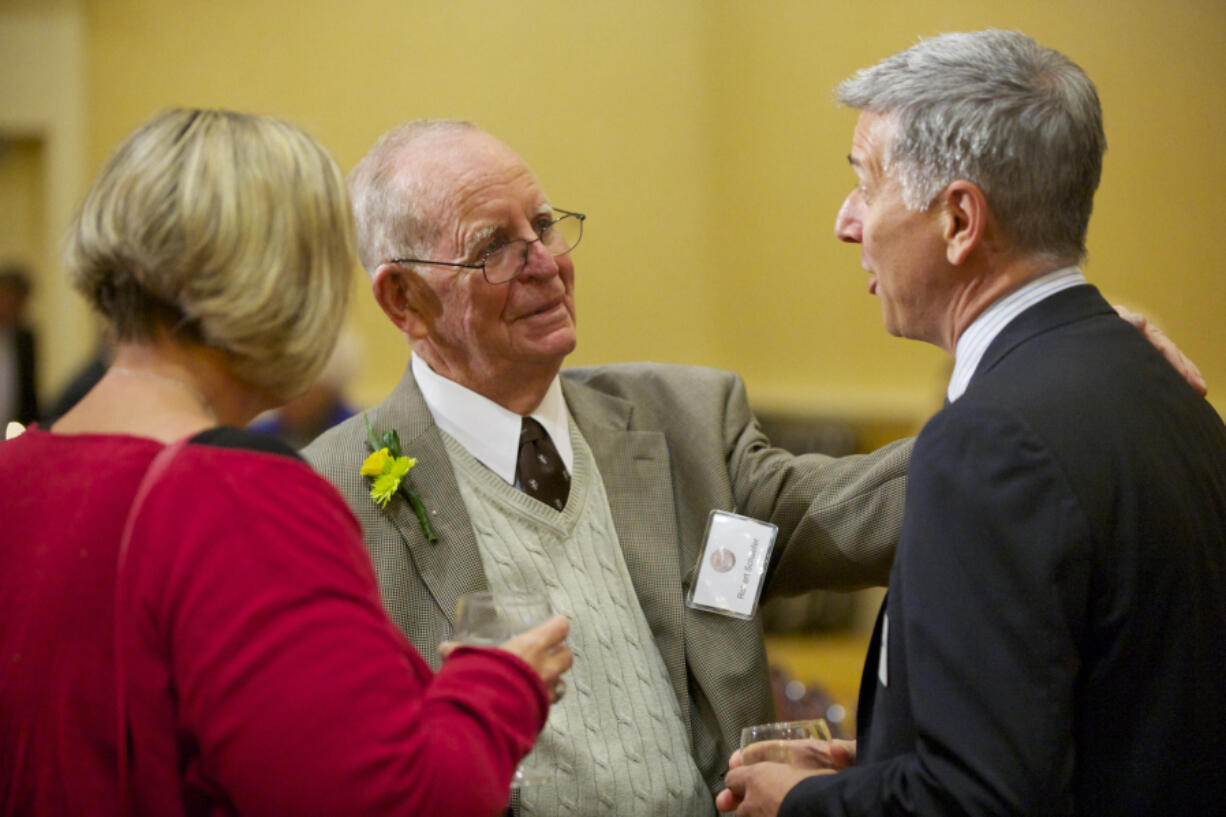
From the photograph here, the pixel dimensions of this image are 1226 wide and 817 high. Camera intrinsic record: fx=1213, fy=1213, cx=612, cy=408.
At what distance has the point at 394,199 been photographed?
2.43 meters

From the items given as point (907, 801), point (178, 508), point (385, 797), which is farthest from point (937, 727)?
point (178, 508)

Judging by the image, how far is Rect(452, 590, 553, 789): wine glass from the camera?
1537 millimetres

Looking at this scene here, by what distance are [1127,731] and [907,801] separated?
0.89 feet

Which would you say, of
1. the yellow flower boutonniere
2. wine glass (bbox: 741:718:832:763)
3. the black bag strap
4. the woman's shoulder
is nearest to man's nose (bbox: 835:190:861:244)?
wine glass (bbox: 741:718:832:763)

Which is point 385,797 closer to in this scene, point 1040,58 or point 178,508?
point 178,508

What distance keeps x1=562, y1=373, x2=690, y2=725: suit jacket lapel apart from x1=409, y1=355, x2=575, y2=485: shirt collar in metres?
0.08

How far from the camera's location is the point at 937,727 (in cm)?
144

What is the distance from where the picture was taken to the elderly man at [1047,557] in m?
1.39

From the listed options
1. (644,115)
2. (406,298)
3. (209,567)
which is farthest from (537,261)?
(644,115)

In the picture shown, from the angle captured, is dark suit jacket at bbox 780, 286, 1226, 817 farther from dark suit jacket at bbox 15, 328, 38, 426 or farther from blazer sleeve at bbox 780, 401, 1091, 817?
dark suit jacket at bbox 15, 328, 38, 426

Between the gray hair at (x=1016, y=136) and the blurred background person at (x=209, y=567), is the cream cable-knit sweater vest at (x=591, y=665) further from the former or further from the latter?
the gray hair at (x=1016, y=136)

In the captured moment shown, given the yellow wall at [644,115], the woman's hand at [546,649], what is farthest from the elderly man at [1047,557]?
the yellow wall at [644,115]

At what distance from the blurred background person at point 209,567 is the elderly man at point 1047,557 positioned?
507 millimetres

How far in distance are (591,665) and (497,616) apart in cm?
66
